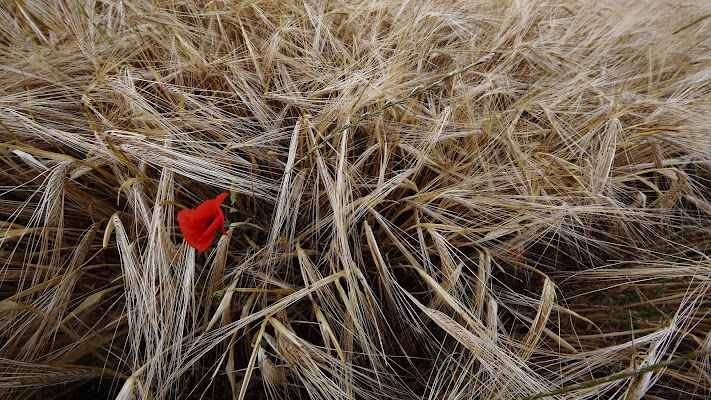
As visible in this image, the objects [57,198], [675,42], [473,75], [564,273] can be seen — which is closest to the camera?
[57,198]

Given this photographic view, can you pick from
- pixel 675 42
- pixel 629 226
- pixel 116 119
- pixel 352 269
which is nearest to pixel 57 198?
pixel 116 119

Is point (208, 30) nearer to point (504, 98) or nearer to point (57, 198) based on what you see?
point (57, 198)

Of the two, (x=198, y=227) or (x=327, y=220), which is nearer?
(x=198, y=227)

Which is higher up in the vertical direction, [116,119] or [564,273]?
[116,119]

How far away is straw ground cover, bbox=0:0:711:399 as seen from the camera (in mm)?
687

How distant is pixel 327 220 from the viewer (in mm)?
785

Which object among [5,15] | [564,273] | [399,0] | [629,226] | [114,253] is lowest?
[114,253]

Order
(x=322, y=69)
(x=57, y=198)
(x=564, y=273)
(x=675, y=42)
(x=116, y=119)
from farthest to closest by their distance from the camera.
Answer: (x=675, y=42)
(x=322, y=69)
(x=564, y=273)
(x=116, y=119)
(x=57, y=198)

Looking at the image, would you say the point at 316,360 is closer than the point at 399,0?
Yes

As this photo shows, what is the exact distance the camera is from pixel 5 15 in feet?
3.39

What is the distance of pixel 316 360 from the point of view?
71 centimetres

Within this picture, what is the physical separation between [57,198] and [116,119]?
0.70ft

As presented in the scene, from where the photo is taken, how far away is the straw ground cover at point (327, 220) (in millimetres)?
687

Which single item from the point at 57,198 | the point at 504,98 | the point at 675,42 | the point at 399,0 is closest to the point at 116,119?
the point at 57,198
